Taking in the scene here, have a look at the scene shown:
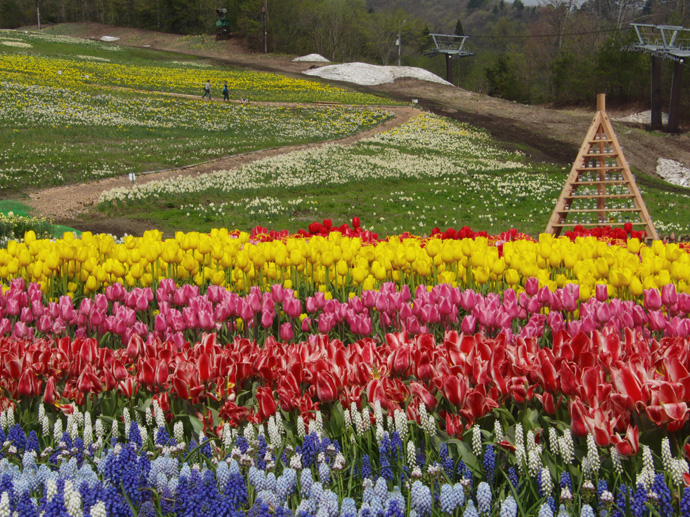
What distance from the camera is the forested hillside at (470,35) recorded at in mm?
57375

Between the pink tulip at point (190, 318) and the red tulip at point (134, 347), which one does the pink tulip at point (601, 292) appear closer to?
the pink tulip at point (190, 318)

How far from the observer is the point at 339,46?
285 ft

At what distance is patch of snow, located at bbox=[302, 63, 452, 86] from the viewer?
203ft

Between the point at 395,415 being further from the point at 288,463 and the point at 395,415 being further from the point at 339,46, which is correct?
the point at 339,46

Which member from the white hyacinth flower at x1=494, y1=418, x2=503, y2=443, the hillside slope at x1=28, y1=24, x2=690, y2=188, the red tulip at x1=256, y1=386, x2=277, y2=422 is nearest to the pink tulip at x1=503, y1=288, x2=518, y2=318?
the white hyacinth flower at x1=494, y1=418, x2=503, y2=443

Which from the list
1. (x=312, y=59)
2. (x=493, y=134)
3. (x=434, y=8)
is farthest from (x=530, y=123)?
(x=434, y=8)

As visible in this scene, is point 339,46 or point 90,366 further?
point 339,46

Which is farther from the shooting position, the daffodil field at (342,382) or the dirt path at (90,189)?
the dirt path at (90,189)

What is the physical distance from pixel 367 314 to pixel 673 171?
34.0 meters

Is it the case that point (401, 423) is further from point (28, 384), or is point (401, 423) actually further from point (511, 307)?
point (28, 384)

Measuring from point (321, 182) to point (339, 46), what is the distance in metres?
70.1

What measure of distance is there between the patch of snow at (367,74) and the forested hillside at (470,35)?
9.14 m

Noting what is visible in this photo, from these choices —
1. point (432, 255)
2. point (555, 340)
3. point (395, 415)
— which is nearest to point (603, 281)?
point (432, 255)

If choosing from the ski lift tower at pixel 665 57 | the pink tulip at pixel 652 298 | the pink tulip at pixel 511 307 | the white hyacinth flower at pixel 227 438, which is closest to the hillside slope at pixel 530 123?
the ski lift tower at pixel 665 57
